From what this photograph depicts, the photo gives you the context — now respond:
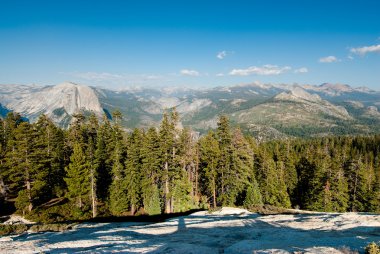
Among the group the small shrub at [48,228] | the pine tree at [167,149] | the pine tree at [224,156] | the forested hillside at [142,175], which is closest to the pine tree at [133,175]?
the forested hillside at [142,175]

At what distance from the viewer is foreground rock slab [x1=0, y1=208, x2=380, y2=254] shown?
13.7m

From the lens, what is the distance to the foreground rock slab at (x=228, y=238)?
13.7 metres

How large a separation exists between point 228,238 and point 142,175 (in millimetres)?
32658

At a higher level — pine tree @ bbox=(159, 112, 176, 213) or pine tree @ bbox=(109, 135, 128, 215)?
pine tree @ bbox=(159, 112, 176, 213)

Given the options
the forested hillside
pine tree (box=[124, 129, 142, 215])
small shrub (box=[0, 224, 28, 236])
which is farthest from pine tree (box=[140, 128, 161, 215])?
small shrub (box=[0, 224, 28, 236])

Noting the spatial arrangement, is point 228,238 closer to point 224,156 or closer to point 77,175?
point 77,175

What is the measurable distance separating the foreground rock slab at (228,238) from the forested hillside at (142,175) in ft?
59.2

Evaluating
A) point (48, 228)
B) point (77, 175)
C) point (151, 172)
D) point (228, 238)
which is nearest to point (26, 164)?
point (77, 175)

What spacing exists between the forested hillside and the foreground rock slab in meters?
18.0

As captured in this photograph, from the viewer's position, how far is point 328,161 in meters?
63.2

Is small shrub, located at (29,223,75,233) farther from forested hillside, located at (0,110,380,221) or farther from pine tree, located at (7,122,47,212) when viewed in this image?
pine tree, located at (7,122,47,212)

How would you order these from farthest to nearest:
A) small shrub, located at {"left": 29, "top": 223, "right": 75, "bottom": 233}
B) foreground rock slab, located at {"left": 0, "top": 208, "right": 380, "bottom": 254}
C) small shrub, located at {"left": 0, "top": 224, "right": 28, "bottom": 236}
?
1. small shrub, located at {"left": 29, "top": 223, "right": 75, "bottom": 233}
2. small shrub, located at {"left": 0, "top": 224, "right": 28, "bottom": 236}
3. foreground rock slab, located at {"left": 0, "top": 208, "right": 380, "bottom": 254}

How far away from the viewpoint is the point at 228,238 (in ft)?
56.3

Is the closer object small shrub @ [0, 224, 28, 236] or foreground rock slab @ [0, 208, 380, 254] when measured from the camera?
foreground rock slab @ [0, 208, 380, 254]
